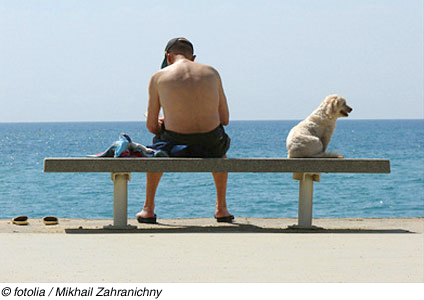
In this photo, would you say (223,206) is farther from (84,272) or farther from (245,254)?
(84,272)

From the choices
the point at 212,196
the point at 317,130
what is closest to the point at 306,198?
the point at 317,130

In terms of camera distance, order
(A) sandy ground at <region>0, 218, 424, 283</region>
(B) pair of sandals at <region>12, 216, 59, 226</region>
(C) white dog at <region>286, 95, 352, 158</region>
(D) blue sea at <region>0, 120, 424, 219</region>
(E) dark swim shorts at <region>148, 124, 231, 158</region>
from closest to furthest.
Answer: (A) sandy ground at <region>0, 218, 424, 283</region> < (E) dark swim shorts at <region>148, 124, 231, 158</region> < (C) white dog at <region>286, 95, 352, 158</region> < (B) pair of sandals at <region>12, 216, 59, 226</region> < (D) blue sea at <region>0, 120, 424, 219</region>

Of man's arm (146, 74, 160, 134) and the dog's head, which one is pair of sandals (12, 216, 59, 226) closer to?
man's arm (146, 74, 160, 134)

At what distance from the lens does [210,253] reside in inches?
202

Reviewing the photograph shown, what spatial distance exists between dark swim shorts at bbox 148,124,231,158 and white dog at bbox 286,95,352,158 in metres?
0.68

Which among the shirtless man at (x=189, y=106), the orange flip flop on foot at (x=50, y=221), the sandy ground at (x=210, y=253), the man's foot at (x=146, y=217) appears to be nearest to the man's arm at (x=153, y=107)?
the shirtless man at (x=189, y=106)

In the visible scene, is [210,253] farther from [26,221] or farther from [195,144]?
[26,221]

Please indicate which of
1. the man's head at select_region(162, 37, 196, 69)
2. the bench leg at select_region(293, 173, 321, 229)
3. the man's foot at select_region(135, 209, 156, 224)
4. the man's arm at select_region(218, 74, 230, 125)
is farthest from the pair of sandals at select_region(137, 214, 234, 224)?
the man's head at select_region(162, 37, 196, 69)

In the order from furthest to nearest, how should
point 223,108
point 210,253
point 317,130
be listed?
1. point 317,130
2. point 223,108
3. point 210,253

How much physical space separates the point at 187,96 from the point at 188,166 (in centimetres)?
63

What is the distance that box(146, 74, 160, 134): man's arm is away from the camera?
6.39 m
